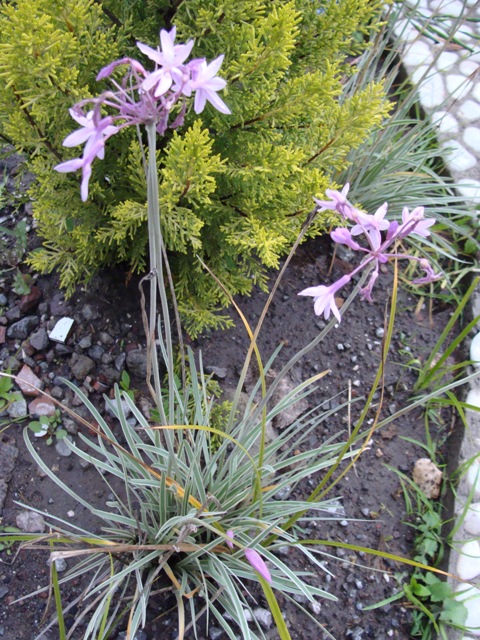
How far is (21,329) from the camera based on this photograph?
2.16m

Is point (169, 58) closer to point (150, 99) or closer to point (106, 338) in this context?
point (150, 99)

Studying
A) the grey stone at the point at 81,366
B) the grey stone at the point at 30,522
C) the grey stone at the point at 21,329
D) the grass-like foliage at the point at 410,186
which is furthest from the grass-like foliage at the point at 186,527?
the grass-like foliage at the point at 410,186

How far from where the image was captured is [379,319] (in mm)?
2537

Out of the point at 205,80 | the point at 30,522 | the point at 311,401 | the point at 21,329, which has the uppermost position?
the point at 205,80

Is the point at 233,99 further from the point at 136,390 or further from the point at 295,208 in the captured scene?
the point at 136,390

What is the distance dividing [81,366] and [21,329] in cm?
29

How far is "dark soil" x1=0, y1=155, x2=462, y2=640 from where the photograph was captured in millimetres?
1735

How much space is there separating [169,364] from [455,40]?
3.43 metres

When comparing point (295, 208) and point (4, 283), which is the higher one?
Result: point (295, 208)

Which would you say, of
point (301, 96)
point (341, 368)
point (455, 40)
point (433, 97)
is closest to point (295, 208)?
point (301, 96)

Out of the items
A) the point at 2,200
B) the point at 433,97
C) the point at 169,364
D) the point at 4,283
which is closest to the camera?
the point at 169,364

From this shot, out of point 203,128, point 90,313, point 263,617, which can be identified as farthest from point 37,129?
point 263,617

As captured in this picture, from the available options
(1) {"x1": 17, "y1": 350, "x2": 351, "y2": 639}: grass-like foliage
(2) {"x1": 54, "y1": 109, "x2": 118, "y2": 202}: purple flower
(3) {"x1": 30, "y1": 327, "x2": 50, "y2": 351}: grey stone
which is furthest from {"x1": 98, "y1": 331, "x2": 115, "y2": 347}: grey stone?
(2) {"x1": 54, "y1": 109, "x2": 118, "y2": 202}: purple flower

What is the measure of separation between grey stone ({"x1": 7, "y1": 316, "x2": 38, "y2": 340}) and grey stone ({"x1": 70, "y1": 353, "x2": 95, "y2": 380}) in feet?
0.73
